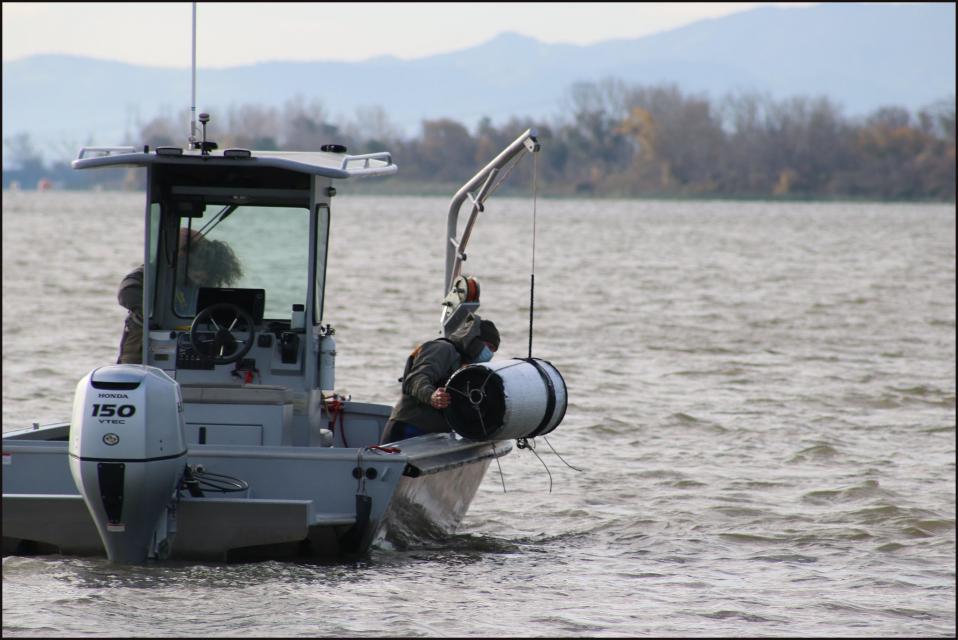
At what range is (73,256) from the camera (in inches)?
2018

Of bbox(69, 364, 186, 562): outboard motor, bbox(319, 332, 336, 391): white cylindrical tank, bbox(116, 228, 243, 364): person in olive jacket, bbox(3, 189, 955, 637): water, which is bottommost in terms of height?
bbox(3, 189, 955, 637): water

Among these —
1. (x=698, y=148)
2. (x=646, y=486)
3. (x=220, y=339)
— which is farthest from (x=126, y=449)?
(x=698, y=148)

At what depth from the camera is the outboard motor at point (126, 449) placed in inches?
323

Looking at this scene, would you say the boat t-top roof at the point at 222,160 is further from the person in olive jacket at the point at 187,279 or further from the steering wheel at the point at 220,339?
the steering wheel at the point at 220,339

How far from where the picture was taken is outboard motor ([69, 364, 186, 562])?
8.20 m

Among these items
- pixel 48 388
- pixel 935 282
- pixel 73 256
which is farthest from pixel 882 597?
pixel 73 256

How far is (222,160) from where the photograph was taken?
31.5 ft

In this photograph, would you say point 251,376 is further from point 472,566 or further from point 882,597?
point 882,597

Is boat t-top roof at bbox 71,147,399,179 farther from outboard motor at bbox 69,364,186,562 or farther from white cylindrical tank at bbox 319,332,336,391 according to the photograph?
outboard motor at bbox 69,364,186,562

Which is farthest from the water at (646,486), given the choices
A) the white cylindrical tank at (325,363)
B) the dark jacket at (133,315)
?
the dark jacket at (133,315)

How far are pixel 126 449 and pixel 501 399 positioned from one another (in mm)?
2497

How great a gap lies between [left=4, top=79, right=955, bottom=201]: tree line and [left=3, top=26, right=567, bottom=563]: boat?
120m

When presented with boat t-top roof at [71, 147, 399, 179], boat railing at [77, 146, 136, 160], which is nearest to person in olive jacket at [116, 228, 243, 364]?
boat t-top roof at [71, 147, 399, 179]

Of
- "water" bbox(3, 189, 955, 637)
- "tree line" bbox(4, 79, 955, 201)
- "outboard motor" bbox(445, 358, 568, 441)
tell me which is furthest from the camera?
"tree line" bbox(4, 79, 955, 201)
